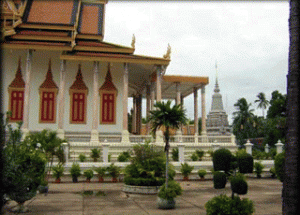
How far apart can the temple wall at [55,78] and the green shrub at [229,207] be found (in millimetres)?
17663

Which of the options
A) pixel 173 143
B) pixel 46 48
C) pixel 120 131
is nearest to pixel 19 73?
pixel 46 48

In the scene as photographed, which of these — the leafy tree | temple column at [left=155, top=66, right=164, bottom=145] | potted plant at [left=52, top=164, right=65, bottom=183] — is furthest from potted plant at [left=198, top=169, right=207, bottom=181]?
the leafy tree

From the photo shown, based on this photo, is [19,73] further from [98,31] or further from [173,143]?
[173,143]

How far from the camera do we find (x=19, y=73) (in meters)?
23.7

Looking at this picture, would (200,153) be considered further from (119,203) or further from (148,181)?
(119,203)

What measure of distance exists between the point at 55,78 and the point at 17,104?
3197 mm

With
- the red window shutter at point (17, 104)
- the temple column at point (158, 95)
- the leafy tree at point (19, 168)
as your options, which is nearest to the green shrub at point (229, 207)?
the leafy tree at point (19, 168)

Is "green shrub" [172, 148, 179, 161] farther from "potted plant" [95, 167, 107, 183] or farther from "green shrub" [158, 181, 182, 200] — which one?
"green shrub" [158, 181, 182, 200]

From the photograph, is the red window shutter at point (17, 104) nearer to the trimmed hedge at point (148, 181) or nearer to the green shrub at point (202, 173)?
the green shrub at point (202, 173)

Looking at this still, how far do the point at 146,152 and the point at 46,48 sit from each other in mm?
A: 12612

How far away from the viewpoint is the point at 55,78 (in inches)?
957

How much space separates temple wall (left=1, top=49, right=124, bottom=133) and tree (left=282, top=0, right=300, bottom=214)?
19.7 m

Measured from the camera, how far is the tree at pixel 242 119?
2213 inches

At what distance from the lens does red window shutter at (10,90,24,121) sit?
75.6ft
